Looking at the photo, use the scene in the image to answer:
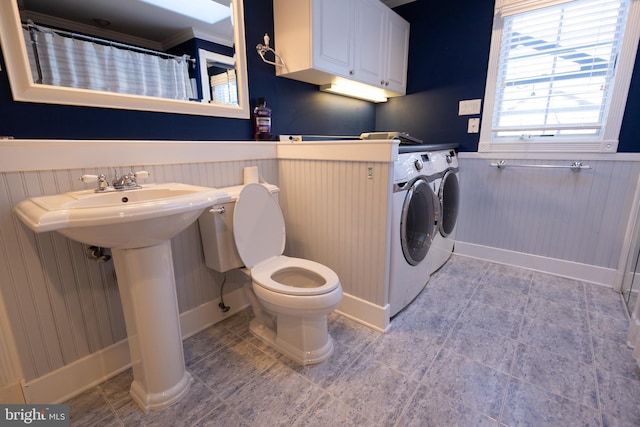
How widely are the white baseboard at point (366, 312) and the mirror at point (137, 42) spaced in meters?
1.34

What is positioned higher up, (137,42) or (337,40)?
(337,40)

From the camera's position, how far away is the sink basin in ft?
2.71

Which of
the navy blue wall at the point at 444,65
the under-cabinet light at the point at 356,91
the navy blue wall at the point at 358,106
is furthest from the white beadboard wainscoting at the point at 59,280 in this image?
the navy blue wall at the point at 444,65

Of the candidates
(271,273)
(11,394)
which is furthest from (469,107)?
(11,394)

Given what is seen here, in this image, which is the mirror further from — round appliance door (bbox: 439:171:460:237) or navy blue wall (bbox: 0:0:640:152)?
round appliance door (bbox: 439:171:460:237)

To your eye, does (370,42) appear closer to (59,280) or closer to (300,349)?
(300,349)

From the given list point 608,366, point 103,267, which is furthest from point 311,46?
point 608,366

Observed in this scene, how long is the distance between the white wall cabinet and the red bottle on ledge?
12.2 inches

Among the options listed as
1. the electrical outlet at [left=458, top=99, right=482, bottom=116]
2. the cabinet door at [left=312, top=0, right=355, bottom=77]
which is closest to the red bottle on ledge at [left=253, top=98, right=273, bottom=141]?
the cabinet door at [left=312, top=0, right=355, bottom=77]

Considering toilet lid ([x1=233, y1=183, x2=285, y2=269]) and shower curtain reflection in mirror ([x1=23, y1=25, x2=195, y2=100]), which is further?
toilet lid ([x1=233, y1=183, x2=285, y2=269])

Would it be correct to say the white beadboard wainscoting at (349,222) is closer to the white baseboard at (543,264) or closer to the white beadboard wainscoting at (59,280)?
the white beadboard wainscoting at (59,280)

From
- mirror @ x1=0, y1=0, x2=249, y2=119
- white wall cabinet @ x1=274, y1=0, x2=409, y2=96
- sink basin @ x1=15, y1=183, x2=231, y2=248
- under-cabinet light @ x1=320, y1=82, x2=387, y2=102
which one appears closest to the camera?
sink basin @ x1=15, y1=183, x2=231, y2=248

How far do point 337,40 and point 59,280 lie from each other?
2044 mm

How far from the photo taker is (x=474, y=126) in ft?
8.40
